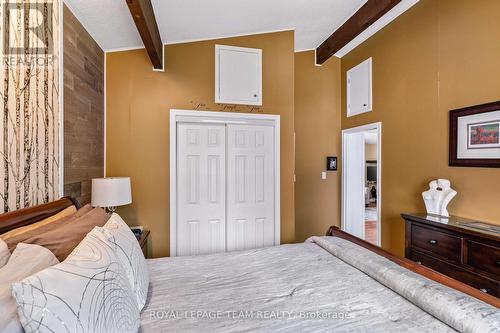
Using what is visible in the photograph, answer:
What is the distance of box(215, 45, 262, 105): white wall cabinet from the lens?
10.1ft

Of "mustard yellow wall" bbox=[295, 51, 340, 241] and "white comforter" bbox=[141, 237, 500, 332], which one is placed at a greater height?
"mustard yellow wall" bbox=[295, 51, 340, 241]

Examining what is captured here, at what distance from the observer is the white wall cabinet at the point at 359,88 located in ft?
11.6

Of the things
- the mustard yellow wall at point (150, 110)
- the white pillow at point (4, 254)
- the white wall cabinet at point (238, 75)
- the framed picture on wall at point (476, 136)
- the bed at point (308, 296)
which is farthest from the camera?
the white wall cabinet at point (238, 75)

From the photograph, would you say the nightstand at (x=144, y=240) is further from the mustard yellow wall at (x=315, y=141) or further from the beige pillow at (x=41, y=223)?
the mustard yellow wall at (x=315, y=141)

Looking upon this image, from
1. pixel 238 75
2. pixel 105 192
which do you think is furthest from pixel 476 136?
pixel 105 192

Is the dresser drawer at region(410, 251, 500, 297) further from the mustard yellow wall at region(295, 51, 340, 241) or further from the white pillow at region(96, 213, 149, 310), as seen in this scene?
the white pillow at region(96, 213, 149, 310)

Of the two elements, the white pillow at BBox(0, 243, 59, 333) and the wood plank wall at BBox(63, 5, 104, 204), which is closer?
the white pillow at BBox(0, 243, 59, 333)

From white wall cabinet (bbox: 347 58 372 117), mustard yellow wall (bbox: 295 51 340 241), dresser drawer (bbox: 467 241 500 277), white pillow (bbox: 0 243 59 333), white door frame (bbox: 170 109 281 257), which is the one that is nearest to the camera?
white pillow (bbox: 0 243 59 333)

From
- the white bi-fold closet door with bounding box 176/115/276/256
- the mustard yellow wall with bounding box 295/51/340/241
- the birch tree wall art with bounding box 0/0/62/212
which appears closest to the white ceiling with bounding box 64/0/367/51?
the birch tree wall art with bounding box 0/0/62/212

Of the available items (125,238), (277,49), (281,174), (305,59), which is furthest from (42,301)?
(305,59)

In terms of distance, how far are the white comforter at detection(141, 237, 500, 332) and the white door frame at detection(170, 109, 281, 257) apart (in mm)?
1248

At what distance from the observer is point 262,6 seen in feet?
8.60

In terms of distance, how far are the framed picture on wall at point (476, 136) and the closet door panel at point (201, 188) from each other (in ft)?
7.53

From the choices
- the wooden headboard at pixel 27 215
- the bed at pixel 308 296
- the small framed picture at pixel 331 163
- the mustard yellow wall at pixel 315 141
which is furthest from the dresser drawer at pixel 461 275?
the wooden headboard at pixel 27 215
